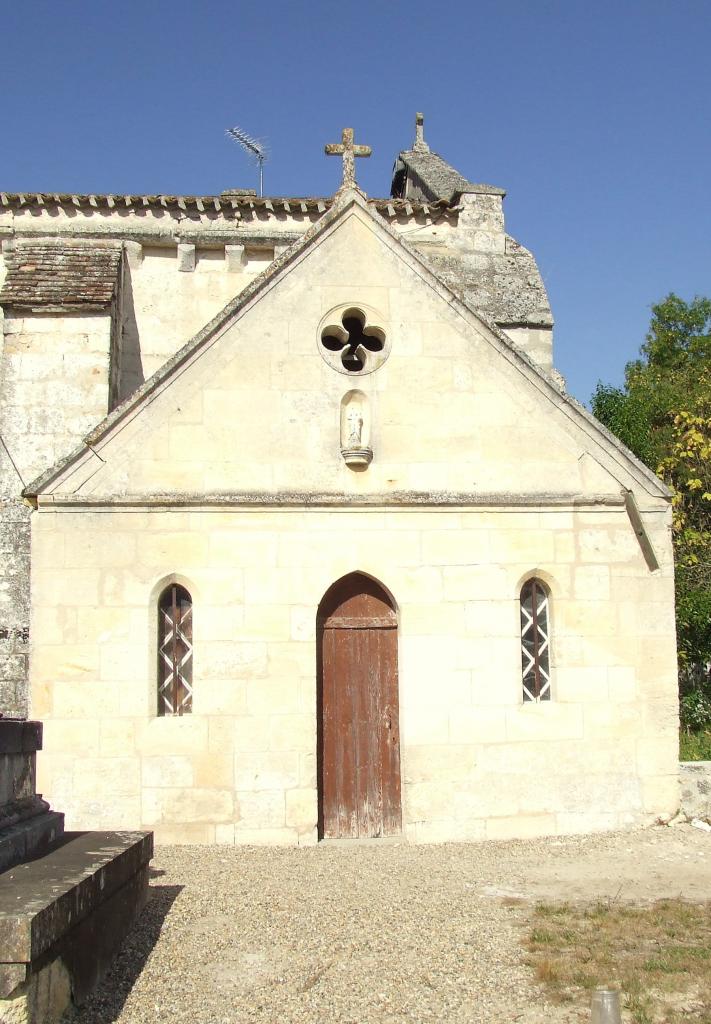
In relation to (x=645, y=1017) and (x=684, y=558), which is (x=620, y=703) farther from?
(x=684, y=558)

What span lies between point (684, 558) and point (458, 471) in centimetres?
738

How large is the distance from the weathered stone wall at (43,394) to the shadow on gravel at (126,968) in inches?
254

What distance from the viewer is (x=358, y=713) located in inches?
396

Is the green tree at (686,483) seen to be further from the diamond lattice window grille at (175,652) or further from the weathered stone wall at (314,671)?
the diamond lattice window grille at (175,652)

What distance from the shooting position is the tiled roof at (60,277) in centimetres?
1250

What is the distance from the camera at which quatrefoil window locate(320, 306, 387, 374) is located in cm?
1034

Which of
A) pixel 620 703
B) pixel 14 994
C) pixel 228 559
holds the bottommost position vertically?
pixel 14 994

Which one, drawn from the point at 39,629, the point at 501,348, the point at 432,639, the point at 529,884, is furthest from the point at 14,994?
the point at 501,348

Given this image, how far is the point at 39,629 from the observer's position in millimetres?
9578

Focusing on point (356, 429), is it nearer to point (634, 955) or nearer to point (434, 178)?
point (634, 955)

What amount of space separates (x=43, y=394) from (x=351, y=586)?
210 inches

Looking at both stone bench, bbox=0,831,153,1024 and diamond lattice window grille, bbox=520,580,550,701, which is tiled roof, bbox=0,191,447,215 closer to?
diamond lattice window grille, bbox=520,580,550,701

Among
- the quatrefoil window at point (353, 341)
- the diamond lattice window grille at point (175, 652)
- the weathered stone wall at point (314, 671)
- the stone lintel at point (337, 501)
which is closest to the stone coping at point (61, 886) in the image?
the weathered stone wall at point (314, 671)

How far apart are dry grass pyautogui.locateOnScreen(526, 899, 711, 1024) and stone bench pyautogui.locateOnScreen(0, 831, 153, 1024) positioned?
107 inches
